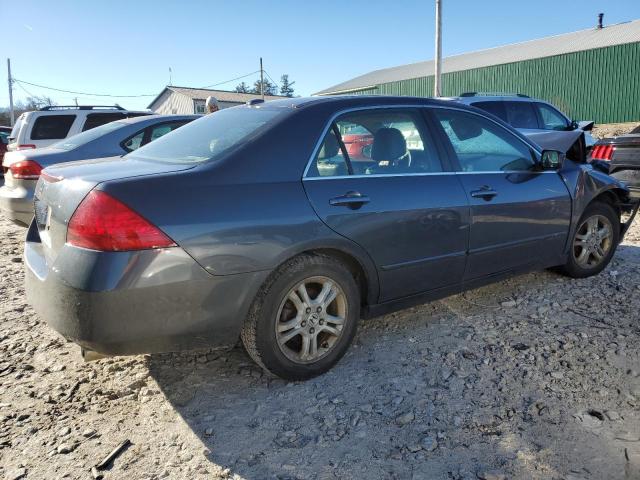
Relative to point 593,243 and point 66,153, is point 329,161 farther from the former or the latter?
point 66,153

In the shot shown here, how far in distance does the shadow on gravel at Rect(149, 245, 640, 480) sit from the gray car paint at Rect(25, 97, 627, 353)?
1.48ft

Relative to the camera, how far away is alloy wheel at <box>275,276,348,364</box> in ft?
9.67

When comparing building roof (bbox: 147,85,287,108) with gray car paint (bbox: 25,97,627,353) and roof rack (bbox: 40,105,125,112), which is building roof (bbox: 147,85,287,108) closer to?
roof rack (bbox: 40,105,125,112)

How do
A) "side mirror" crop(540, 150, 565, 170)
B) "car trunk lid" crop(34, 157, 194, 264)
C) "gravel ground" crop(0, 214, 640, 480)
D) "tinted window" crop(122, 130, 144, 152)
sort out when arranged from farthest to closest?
"tinted window" crop(122, 130, 144, 152) < "side mirror" crop(540, 150, 565, 170) < "car trunk lid" crop(34, 157, 194, 264) < "gravel ground" crop(0, 214, 640, 480)

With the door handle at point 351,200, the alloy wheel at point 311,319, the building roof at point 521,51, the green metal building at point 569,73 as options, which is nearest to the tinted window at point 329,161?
the door handle at point 351,200

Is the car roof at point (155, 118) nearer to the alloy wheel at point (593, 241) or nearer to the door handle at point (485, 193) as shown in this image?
the door handle at point (485, 193)

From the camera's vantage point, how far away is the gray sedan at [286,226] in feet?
8.02

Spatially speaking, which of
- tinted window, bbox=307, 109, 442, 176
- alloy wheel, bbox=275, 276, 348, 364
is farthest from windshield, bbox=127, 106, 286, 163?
alloy wheel, bbox=275, 276, 348, 364

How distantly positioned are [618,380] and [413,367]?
1.15 metres

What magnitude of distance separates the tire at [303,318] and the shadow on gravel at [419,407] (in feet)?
0.46

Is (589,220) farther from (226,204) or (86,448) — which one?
(86,448)

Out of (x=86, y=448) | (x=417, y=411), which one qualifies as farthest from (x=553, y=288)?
(x=86, y=448)

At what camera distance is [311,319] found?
9.89ft

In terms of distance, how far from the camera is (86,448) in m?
2.49
